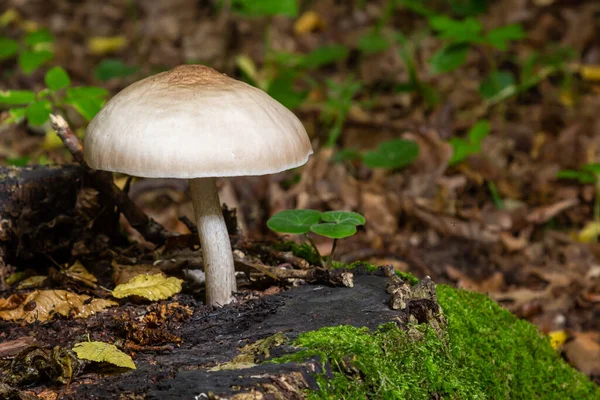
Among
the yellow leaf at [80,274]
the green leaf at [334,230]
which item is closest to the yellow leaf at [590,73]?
the green leaf at [334,230]

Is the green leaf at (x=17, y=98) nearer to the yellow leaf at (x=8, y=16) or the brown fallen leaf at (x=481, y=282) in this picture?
the brown fallen leaf at (x=481, y=282)

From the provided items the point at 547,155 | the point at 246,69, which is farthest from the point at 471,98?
the point at 246,69

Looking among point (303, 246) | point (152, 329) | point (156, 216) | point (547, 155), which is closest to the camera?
point (152, 329)

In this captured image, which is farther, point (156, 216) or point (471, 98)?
point (471, 98)

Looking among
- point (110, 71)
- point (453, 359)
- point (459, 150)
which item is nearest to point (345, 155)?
point (459, 150)

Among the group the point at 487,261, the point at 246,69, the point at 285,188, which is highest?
the point at 246,69

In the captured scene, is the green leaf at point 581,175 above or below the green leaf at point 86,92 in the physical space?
below

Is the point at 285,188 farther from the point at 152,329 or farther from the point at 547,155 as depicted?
the point at 152,329

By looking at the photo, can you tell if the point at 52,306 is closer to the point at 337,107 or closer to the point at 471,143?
the point at 471,143
